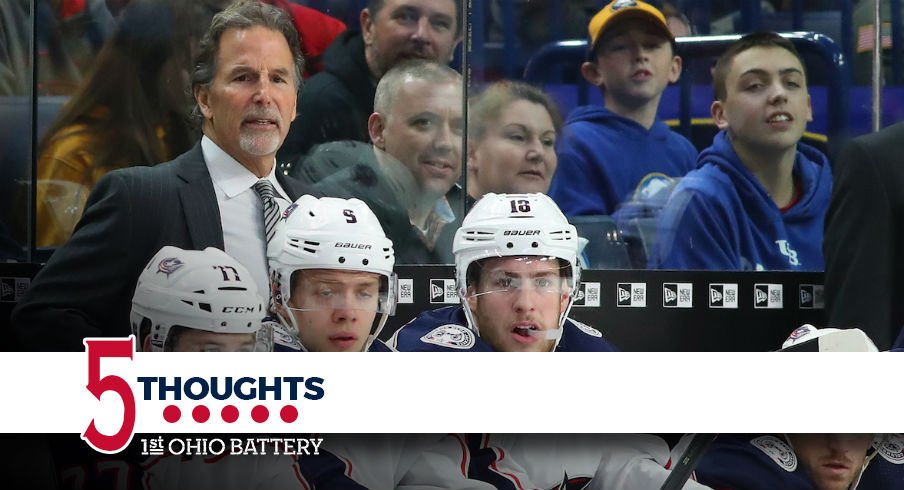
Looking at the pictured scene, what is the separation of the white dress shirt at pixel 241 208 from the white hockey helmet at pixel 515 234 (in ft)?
1.79

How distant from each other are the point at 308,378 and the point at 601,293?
0.93m

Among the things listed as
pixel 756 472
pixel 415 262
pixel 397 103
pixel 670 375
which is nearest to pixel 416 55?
pixel 397 103

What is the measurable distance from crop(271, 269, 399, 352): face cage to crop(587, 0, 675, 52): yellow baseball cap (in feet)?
2.98

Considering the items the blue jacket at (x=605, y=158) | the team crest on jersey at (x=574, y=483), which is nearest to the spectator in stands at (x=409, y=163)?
the blue jacket at (x=605, y=158)

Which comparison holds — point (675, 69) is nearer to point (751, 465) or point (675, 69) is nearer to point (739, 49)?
point (739, 49)

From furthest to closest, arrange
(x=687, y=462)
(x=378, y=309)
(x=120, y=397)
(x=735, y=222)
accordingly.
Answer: (x=735, y=222), (x=378, y=309), (x=687, y=462), (x=120, y=397)

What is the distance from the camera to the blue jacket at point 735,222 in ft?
12.3

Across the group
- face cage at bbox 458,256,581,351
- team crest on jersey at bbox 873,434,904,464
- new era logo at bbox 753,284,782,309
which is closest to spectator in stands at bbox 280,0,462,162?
face cage at bbox 458,256,581,351

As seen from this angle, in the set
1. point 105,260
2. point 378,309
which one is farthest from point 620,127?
point 105,260

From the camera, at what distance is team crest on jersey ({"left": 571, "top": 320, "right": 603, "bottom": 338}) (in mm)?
3732

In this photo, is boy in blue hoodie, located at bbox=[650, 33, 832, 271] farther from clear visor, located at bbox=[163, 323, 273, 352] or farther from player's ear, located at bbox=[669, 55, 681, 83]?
clear visor, located at bbox=[163, 323, 273, 352]

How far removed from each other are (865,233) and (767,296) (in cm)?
34

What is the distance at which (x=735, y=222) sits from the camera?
377cm

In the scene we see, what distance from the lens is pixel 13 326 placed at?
11.9 feet
